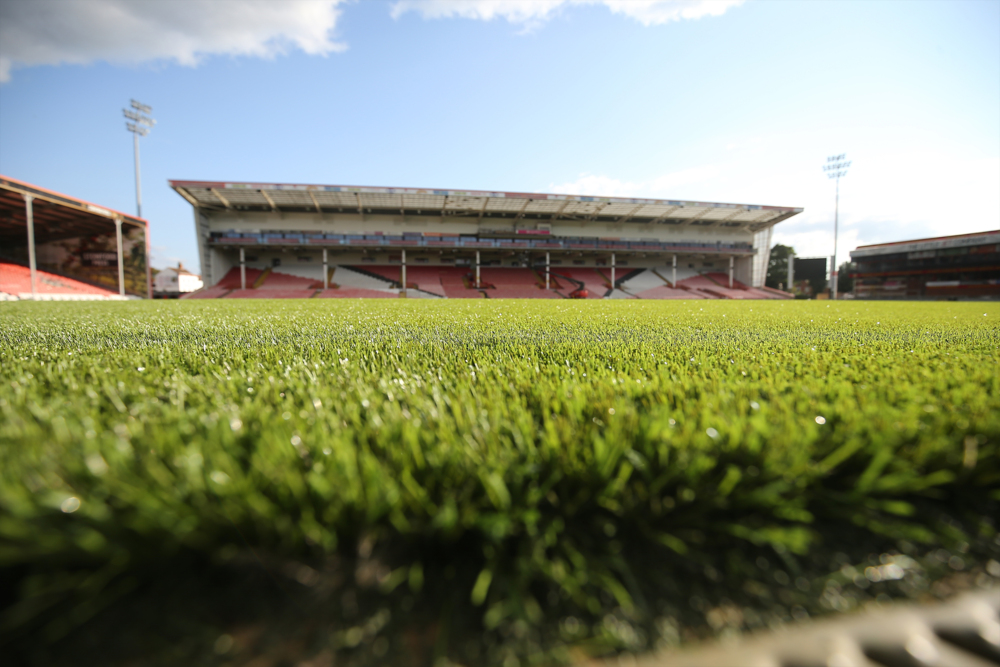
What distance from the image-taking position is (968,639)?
0.51m

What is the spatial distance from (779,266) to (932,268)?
14.2 metres

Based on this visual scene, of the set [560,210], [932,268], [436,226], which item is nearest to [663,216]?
[560,210]

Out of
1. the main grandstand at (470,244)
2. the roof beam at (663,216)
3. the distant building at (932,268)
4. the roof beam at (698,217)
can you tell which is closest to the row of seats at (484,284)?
the main grandstand at (470,244)

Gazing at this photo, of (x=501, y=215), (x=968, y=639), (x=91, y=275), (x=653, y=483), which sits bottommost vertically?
(x=968, y=639)

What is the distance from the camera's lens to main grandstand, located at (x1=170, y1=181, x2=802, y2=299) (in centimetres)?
2733

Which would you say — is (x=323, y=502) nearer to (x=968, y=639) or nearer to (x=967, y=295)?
(x=968, y=639)

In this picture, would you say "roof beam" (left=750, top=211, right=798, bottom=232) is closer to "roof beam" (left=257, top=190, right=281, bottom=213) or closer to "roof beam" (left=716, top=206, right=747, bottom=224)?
"roof beam" (left=716, top=206, right=747, bottom=224)

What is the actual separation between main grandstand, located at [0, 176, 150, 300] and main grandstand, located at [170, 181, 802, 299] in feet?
11.2

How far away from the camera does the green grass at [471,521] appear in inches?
19.3

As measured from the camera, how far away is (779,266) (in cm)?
4959

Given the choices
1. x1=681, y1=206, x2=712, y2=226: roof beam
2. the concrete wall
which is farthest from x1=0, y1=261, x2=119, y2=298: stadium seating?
x1=681, y1=206, x2=712, y2=226: roof beam

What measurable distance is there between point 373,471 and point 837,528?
2.49 feet

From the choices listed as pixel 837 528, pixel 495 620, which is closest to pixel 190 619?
pixel 495 620

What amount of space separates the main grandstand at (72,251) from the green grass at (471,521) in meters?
29.0
